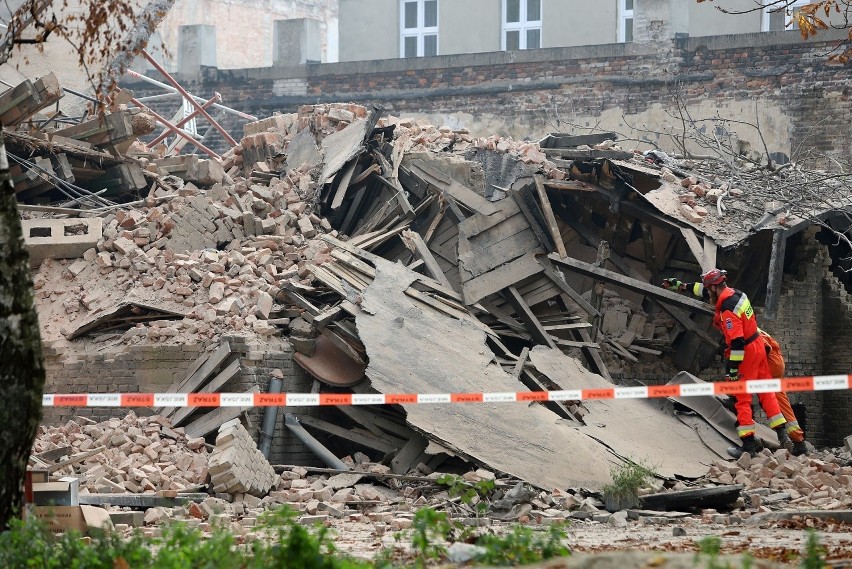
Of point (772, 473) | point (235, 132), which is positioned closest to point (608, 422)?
point (772, 473)

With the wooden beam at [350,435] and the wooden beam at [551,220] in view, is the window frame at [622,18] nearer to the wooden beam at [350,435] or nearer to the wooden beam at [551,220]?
the wooden beam at [551,220]

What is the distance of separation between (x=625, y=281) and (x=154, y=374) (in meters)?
5.47

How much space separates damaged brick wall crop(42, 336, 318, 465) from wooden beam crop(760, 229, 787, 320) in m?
5.27

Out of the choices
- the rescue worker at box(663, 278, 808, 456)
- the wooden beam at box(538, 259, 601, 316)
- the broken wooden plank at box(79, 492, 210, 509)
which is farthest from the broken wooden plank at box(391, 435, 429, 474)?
the wooden beam at box(538, 259, 601, 316)

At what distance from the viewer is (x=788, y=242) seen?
1569 cm

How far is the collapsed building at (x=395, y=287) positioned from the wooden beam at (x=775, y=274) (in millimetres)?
35

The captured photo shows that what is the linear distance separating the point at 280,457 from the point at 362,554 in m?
4.43

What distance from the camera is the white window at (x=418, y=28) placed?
29703mm

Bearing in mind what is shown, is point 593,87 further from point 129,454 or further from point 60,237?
point 129,454

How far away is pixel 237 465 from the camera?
10.2 metres

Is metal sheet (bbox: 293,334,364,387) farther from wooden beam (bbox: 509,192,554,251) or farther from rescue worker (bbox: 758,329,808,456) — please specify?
rescue worker (bbox: 758,329,808,456)

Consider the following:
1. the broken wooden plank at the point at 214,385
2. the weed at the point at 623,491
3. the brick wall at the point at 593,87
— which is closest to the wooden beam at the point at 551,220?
the broken wooden plank at the point at 214,385

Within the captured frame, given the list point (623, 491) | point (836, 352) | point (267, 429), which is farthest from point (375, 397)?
point (836, 352)

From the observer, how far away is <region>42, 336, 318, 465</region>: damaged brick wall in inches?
470
